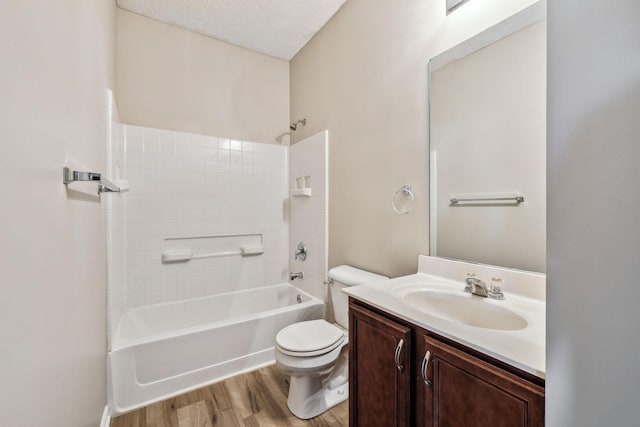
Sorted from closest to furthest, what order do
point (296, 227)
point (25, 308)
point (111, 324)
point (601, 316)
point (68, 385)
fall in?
point (601, 316), point (25, 308), point (68, 385), point (111, 324), point (296, 227)

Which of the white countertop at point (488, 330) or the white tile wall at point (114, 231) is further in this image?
the white tile wall at point (114, 231)

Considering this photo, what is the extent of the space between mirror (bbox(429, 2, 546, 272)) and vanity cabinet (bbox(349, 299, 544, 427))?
564mm

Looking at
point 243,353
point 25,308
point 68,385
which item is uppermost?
point 25,308

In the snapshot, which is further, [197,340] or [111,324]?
[197,340]

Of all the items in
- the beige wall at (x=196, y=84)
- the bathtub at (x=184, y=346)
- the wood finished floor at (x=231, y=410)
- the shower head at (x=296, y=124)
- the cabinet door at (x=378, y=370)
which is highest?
the beige wall at (x=196, y=84)

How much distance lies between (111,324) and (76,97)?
1369 millimetres

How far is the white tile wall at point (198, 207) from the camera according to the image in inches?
87.3

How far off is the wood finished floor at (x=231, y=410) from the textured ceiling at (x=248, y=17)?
9.22ft

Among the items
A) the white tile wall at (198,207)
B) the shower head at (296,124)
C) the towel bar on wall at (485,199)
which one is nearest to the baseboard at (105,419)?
the white tile wall at (198,207)

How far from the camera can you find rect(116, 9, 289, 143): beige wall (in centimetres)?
221

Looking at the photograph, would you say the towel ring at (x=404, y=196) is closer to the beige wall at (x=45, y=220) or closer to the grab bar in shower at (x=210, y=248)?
the beige wall at (x=45, y=220)

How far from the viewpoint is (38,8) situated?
645 mm

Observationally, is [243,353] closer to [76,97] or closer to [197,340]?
[197,340]

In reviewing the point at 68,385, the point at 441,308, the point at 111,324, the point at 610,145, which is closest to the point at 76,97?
the point at 68,385
